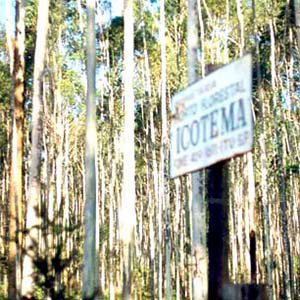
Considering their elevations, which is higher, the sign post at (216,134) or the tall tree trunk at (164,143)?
the tall tree trunk at (164,143)

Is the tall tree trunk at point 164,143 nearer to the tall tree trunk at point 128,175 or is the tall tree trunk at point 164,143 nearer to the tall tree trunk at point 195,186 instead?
the tall tree trunk at point 128,175

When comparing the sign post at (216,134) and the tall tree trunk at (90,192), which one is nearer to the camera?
the sign post at (216,134)

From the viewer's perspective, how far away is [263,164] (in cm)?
1778

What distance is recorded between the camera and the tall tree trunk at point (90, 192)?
39.7ft

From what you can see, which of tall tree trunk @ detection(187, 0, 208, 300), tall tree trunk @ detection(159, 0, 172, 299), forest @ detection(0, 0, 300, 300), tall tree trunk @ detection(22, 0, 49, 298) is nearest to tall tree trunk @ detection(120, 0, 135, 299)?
forest @ detection(0, 0, 300, 300)

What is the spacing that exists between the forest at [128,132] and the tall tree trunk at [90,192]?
25 millimetres

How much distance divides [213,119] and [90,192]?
9921 millimetres

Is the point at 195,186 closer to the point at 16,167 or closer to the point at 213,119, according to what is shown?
the point at 213,119

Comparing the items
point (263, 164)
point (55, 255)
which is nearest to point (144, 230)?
point (263, 164)

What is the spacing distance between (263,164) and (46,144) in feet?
35.1

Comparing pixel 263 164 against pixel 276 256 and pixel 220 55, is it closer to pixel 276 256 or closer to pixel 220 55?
pixel 220 55

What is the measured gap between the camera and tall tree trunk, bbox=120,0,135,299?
42.1 feet

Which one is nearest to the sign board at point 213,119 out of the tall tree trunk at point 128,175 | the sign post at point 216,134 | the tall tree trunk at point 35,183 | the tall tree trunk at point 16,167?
the sign post at point 216,134

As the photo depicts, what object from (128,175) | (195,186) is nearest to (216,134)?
(195,186)
